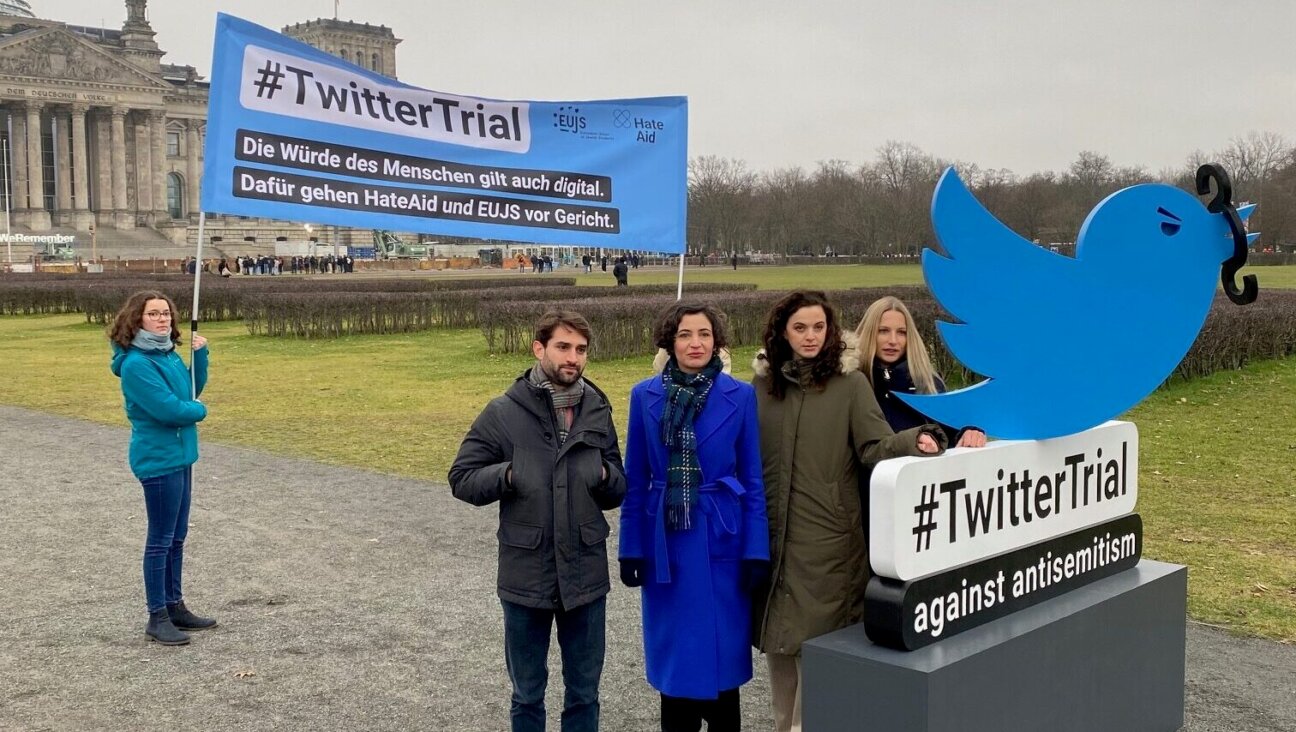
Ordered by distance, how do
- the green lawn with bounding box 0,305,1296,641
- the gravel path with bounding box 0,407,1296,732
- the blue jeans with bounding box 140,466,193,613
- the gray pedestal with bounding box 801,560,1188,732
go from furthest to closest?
the green lawn with bounding box 0,305,1296,641 < the blue jeans with bounding box 140,466,193,613 < the gravel path with bounding box 0,407,1296,732 < the gray pedestal with bounding box 801,560,1188,732

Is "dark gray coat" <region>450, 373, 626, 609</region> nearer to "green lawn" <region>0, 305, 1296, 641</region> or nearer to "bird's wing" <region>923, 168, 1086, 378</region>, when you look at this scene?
"bird's wing" <region>923, 168, 1086, 378</region>

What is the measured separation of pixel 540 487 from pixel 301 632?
2675 millimetres

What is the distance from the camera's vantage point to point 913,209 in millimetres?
88938

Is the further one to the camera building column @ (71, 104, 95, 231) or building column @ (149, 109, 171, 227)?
building column @ (149, 109, 171, 227)

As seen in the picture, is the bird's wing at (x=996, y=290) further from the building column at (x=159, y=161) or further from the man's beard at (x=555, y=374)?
the building column at (x=159, y=161)

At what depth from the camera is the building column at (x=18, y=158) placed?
95688mm

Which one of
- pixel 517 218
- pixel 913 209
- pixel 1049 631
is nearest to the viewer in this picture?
pixel 1049 631

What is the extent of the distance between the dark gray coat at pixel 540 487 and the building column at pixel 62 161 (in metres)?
106

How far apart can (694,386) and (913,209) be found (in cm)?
8800

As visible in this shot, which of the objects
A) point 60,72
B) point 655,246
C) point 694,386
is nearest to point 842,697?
point 694,386

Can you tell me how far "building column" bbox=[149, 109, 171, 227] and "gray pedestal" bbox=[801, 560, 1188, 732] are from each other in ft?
355

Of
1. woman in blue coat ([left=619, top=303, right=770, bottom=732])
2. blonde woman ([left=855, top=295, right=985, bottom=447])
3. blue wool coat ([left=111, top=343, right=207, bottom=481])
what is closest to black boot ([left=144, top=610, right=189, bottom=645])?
blue wool coat ([left=111, top=343, right=207, bottom=481])

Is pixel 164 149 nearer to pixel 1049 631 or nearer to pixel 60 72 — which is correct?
pixel 60 72

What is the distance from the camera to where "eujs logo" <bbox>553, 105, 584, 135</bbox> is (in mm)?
6199
